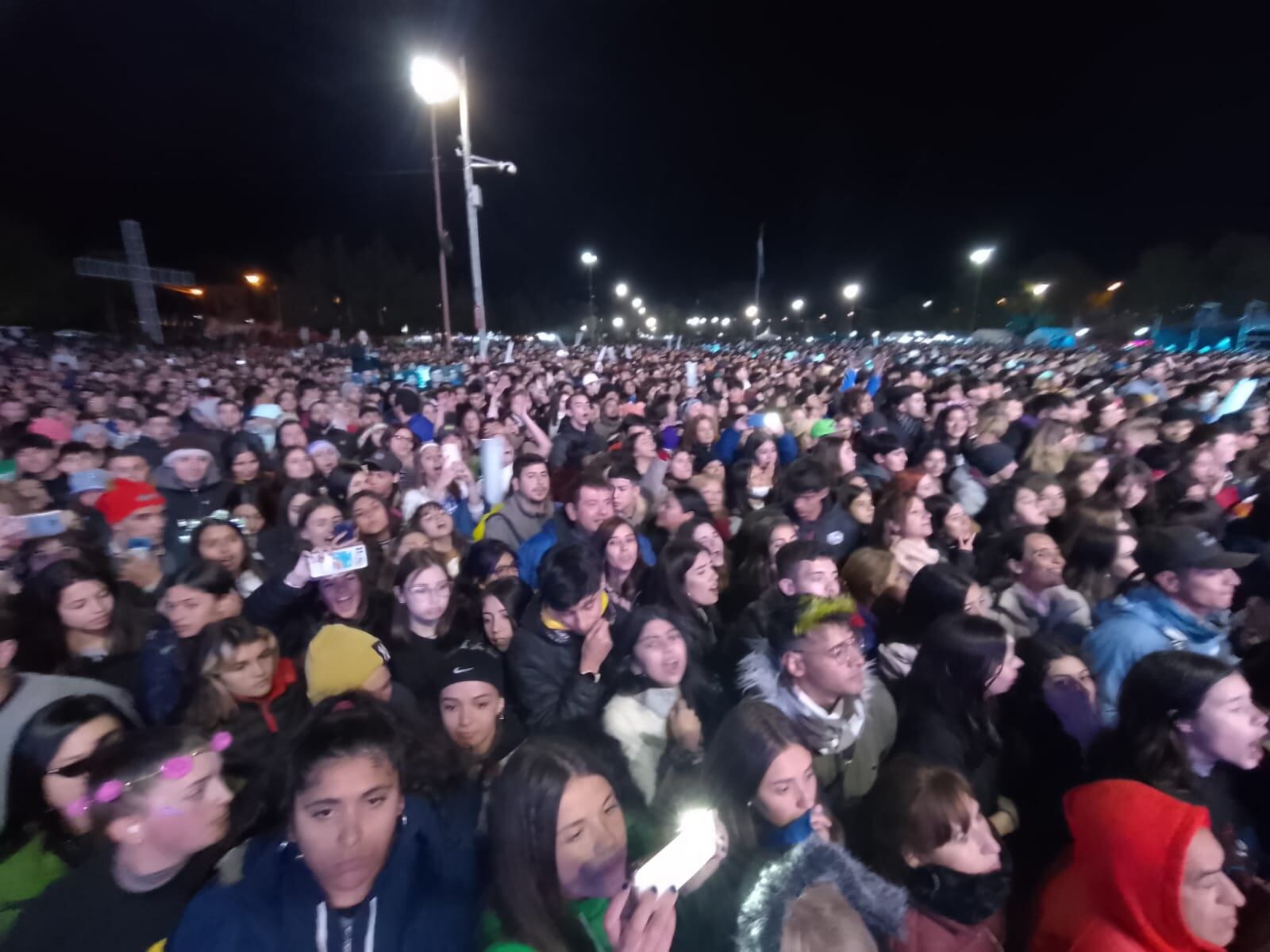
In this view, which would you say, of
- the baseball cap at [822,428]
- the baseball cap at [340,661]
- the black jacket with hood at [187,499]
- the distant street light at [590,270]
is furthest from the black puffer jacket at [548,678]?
the distant street light at [590,270]

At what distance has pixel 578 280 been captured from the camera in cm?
8119

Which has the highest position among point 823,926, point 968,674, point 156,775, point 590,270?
point 590,270

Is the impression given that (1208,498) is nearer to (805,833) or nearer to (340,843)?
(805,833)

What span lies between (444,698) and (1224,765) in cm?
300

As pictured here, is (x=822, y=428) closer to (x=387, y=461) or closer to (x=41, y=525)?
(x=387, y=461)

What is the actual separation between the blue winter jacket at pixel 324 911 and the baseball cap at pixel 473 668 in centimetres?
77

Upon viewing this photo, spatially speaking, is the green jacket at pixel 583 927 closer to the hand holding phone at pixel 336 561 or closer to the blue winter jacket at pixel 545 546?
the hand holding phone at pixel 336 561

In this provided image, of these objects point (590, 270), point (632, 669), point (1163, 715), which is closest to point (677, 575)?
point (632, 669)

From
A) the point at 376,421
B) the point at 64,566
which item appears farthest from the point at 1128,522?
the point at 376,421

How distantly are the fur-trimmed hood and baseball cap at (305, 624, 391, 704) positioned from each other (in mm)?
1821

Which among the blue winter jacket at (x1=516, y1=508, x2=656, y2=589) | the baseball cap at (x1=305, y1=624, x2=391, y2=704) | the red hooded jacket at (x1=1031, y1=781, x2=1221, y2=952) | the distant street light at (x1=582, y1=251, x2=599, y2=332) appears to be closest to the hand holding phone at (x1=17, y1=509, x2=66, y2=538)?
the baseball cap at (x1=305, y1=624, x2=391, y2=704)

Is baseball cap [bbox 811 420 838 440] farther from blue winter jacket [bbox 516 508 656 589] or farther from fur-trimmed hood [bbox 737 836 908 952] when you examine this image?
fur-trimmed hood [bbox 737 836 908 952]

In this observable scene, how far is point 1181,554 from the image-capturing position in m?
3.12

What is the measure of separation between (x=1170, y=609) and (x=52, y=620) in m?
5.55
